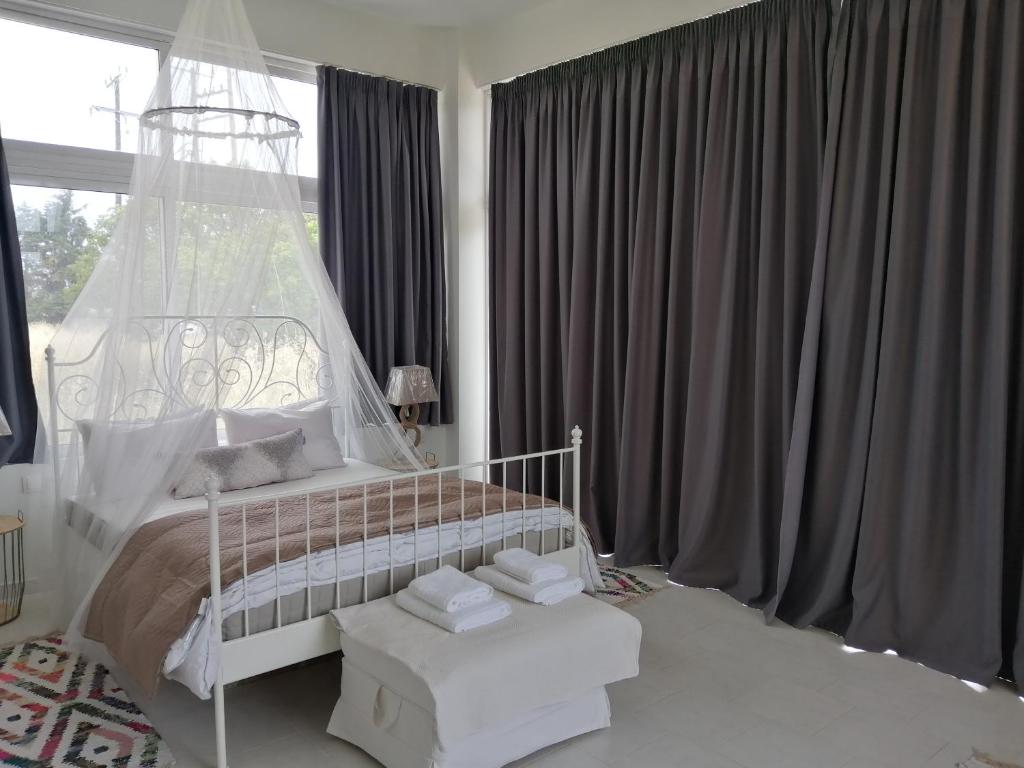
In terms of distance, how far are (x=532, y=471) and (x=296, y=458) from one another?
1.75 meters

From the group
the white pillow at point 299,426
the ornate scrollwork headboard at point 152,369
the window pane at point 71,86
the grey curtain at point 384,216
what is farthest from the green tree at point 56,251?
the grey curtain at point 384,216

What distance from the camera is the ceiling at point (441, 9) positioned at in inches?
189

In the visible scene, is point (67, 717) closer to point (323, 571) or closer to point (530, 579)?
point (323, 571)

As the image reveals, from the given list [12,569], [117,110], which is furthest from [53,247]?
[12,569]

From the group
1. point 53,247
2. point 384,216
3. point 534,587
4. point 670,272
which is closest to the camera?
point 534,587

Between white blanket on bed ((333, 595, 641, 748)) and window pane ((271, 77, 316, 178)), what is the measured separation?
10.2ft

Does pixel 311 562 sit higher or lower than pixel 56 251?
lower

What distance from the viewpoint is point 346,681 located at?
2678 mm

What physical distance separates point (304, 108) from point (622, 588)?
11.0 feet

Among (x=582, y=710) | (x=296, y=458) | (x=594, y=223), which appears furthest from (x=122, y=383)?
(x=594, y=223)

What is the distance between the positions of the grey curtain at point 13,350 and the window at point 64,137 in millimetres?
84

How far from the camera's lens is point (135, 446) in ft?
10.3

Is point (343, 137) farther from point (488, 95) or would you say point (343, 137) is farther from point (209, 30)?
point (209, 30)

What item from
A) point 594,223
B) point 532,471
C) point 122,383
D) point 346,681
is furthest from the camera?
point 532,471
